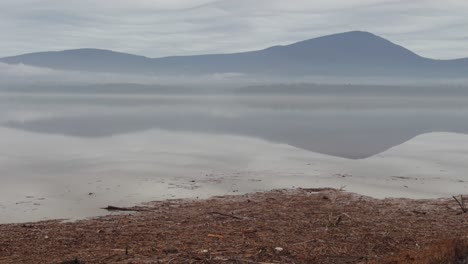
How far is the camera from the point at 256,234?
12414mm

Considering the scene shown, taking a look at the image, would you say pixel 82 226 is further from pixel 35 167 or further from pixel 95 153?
pixel 95 153

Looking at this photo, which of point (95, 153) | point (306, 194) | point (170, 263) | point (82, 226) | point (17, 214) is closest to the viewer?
point (170, 263)

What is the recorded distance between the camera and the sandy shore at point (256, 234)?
10594 millimetres

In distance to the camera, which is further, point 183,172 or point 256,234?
point 183,172

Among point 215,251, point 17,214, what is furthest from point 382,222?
point 17,214

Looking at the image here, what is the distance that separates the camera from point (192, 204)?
1653cm

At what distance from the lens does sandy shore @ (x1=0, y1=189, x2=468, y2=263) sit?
1059 centimetres

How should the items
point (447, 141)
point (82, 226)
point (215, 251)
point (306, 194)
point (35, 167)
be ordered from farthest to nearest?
1. point (447, 141)
2. point (35, 167)
3. point (306, 194)
4. point (82, 226)
5. point (215, 251)

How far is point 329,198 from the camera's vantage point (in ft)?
56.6

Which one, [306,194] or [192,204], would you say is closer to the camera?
[192,204]

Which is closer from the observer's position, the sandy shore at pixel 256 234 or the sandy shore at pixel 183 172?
the sandy shore at pixel 256 234

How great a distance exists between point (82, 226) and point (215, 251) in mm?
4145

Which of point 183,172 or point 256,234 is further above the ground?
point 256,234

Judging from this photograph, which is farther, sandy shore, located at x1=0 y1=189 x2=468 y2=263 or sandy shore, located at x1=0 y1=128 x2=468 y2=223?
sandy shore, located at x1=0 y1=128 x2=468 y2=223
